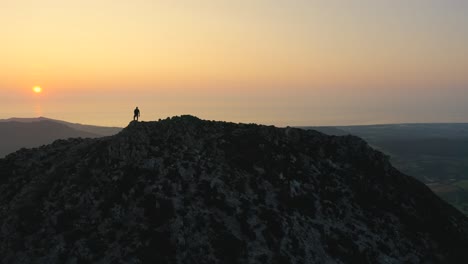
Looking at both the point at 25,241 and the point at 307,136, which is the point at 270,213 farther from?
the point at 25,241

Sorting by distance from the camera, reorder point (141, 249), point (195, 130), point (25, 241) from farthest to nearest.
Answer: point (195, 130) < point (25, 241) < point (141, 249)

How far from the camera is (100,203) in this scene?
35406 mm

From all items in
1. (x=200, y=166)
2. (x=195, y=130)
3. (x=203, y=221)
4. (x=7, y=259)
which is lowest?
(x=7, y=259)

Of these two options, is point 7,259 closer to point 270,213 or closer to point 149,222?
point 149,222

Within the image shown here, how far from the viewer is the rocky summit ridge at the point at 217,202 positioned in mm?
32219

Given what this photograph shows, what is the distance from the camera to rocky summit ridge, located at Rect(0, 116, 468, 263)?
32.2m

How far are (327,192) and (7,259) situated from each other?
2834cm

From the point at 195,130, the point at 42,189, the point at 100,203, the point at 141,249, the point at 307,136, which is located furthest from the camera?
the point at 307,136

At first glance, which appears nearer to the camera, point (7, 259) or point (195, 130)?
point (7, 259)

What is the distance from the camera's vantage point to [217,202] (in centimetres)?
3588

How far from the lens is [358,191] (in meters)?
42.6

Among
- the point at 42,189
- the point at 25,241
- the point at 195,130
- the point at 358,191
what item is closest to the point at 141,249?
the point at 25,241

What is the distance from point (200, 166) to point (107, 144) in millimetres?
10305

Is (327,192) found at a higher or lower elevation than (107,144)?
lower
